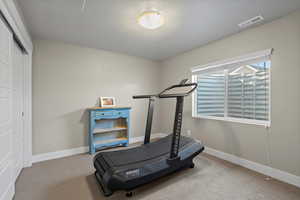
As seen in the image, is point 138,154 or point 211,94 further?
point 211,94

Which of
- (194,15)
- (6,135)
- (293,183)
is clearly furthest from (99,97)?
(293,183)

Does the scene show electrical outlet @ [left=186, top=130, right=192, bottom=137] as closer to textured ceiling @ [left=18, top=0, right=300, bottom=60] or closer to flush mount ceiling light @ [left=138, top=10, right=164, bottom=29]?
textured ceiling @ [left=18, top=0, right=300, bottom=60]

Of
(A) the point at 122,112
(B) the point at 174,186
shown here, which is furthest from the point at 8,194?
(A) the point at 122,112

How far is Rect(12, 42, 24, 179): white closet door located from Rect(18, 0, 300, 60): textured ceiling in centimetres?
62

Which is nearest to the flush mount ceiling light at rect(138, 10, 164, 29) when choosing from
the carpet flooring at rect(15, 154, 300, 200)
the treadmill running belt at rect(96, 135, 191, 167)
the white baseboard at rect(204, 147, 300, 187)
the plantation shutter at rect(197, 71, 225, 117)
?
the plantation shutter at rect(197, 71, 225, 117)

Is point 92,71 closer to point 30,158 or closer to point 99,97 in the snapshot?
point 99,97

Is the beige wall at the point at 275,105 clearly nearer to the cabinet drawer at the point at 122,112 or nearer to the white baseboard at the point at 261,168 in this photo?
the white baseboard at the point at 261,168

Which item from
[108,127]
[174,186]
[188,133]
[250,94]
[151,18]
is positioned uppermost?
[151,18]

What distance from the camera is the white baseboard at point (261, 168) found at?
191 centimetres

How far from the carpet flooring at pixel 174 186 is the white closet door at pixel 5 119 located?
361 millimetres

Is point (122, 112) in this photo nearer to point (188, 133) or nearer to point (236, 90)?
point (188, 133)

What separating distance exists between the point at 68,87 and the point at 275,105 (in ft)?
12.5

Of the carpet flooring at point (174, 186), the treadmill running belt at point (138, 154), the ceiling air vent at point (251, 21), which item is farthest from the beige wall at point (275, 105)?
the treadmill running belt at point (138, 154)

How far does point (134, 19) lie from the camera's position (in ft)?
6.77
